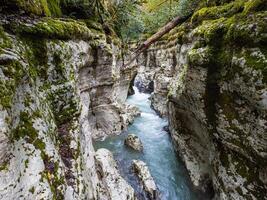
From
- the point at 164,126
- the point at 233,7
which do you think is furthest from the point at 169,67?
the point at 233,7

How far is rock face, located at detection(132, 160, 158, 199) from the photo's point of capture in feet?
27.4

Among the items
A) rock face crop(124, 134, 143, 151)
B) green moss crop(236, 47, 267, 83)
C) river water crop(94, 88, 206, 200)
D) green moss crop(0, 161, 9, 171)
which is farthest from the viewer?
rock face crop(124, 134, 143, 151)

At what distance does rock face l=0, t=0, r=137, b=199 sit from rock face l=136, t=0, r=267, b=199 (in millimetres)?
4014

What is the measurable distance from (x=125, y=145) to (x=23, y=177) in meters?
9.32

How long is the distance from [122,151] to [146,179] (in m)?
3.28

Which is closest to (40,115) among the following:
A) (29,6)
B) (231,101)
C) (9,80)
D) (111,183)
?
(9,80)

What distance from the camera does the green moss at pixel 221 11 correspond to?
7760 mm

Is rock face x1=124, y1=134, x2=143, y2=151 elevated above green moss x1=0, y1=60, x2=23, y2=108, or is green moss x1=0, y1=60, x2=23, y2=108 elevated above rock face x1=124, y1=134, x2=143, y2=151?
green moss x1=0, y1=60, x2=23, y2=108

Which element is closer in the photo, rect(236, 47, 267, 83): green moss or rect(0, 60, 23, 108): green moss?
rect(0, 60, 23, 108): green moss

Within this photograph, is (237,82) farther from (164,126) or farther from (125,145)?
(164,126)

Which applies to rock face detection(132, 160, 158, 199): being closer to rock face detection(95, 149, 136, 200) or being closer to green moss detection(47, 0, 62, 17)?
rock face detection(95, 149, 136, 200)

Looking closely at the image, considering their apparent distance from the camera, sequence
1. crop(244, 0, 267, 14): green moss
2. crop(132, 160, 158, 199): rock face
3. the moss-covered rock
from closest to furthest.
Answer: the moss-covered rock → crop(244, 0, 267, 14): green moss → crop(132, 160, 158, 199): rock face

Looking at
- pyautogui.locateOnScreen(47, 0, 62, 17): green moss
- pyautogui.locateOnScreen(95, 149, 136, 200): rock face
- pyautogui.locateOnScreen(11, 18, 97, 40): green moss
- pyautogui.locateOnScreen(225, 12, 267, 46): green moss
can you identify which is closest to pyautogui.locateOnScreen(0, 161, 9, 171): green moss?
pyautogui.locateOnScreen(11, 18, 97, 40): green moss

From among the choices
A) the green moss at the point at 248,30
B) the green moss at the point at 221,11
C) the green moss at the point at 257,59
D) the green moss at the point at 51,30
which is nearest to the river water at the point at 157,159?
the green moss at the point at 257,59
